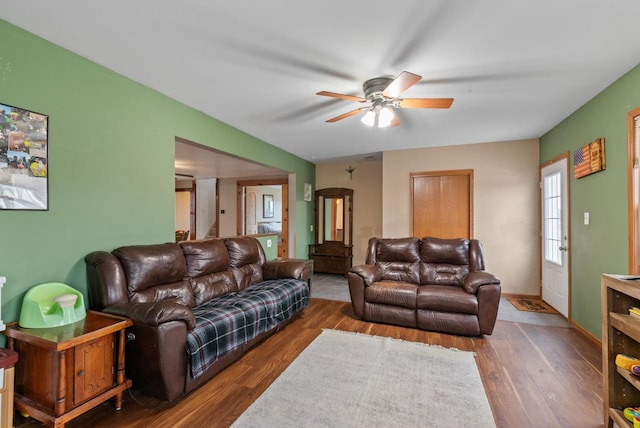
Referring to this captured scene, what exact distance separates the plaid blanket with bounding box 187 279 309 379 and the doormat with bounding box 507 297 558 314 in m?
3.08

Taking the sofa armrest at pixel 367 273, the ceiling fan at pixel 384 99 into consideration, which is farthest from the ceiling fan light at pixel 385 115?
the sofa armrest at pixel 367 273

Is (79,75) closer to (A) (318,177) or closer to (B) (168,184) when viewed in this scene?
(B) (168,184)

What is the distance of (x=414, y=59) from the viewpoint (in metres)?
2.14

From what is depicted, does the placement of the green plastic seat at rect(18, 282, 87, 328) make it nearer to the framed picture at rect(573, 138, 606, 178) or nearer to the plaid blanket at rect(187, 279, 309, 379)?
the plaid blanket at rect(187, 279, 309, 379)

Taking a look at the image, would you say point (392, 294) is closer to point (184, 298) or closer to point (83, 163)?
point (184, 298)

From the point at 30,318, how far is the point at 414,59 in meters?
3.06

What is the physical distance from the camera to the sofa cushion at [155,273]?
224 centimetres

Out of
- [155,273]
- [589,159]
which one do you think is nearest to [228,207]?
[155,273]

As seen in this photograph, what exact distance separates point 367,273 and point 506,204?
9.21 ft

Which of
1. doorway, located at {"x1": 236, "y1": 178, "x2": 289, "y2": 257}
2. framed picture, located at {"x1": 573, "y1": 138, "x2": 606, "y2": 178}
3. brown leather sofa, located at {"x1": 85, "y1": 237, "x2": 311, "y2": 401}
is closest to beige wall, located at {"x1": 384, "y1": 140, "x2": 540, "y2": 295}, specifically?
framed picture, located at {"x1": 573, "y1": 138, "x2": 606, "y2": 178}

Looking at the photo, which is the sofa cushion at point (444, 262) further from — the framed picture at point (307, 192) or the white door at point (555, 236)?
the framed picture at point (307, 192)

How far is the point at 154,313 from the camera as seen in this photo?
1.83 metres

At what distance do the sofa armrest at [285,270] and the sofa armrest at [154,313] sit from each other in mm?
1592

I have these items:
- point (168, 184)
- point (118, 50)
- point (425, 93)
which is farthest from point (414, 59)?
point (168, 184)
